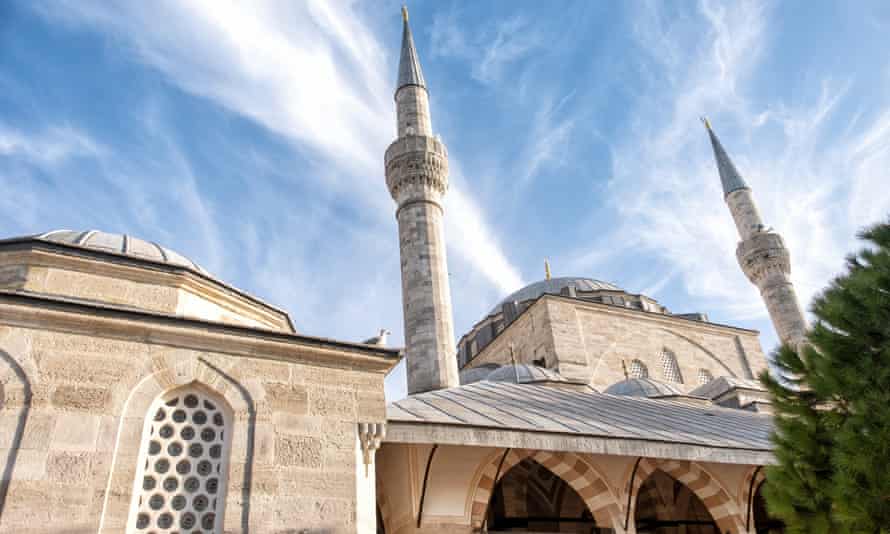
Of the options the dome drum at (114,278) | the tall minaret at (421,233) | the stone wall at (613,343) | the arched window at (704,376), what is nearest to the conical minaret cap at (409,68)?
the tall minaret at (421,233)

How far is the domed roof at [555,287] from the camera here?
20.5 metres

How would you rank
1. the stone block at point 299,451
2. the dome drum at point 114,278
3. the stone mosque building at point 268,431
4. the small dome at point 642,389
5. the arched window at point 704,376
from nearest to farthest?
the stone mosque building at point 268,431, the stone block at point 299,451, the dome drum at point 114,278, the small dome at point 642,389, the arched window at point 704,376

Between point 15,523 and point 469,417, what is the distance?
12.1ft

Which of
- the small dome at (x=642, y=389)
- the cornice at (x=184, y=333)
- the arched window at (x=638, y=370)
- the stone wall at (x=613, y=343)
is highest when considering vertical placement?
the stone wall at (x=613, y=343)

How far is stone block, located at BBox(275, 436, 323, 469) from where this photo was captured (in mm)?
5250

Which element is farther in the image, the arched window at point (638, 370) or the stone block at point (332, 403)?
the arched window at point (638, 370)

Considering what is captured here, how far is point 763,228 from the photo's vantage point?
18297mm

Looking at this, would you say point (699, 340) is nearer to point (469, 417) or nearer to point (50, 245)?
point (469, 417)

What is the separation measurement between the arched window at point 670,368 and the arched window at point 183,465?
1407cm

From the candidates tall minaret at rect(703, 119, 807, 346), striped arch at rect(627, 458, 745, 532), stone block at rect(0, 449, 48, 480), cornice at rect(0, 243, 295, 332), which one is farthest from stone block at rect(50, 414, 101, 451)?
tall minaret at rect(703, 119, 807, 346)

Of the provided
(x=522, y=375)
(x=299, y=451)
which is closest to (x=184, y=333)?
(x=299, y=451)

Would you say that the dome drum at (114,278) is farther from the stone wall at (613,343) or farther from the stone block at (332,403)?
the stone wall at (613,343)

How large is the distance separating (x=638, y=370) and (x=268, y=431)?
1316 cm

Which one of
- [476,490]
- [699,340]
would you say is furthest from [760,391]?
[476,490]
